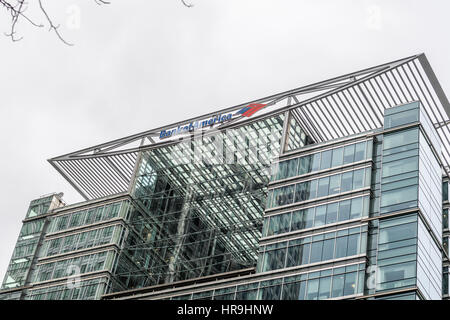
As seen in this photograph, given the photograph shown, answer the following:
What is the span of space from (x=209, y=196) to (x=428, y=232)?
26.3 metres

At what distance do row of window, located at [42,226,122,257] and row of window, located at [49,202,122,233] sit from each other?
1372mm

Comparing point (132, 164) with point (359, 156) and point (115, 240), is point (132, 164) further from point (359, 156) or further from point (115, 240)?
point (359, 156)

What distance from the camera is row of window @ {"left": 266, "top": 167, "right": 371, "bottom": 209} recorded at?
5403 centimetres

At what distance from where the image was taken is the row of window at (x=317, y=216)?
52438mm

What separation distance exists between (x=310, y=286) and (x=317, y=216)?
6234 millimetres

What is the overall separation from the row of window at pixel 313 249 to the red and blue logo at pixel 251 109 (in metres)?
14.3

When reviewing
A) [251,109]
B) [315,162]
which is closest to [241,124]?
[251,109]

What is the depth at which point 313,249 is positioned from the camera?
5231 centimetres

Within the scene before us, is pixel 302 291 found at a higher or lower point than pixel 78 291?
lower

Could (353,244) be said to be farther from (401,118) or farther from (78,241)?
(78,241)

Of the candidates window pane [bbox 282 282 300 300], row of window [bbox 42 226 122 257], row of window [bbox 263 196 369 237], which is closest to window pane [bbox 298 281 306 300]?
window pane [bbox 282 282 300 300]

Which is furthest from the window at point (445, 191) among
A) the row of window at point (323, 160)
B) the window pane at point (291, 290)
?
the window pane at point (291, 290)

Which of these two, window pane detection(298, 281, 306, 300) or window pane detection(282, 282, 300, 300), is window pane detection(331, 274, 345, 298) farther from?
window pane detection(282, 282, 300, 300)
